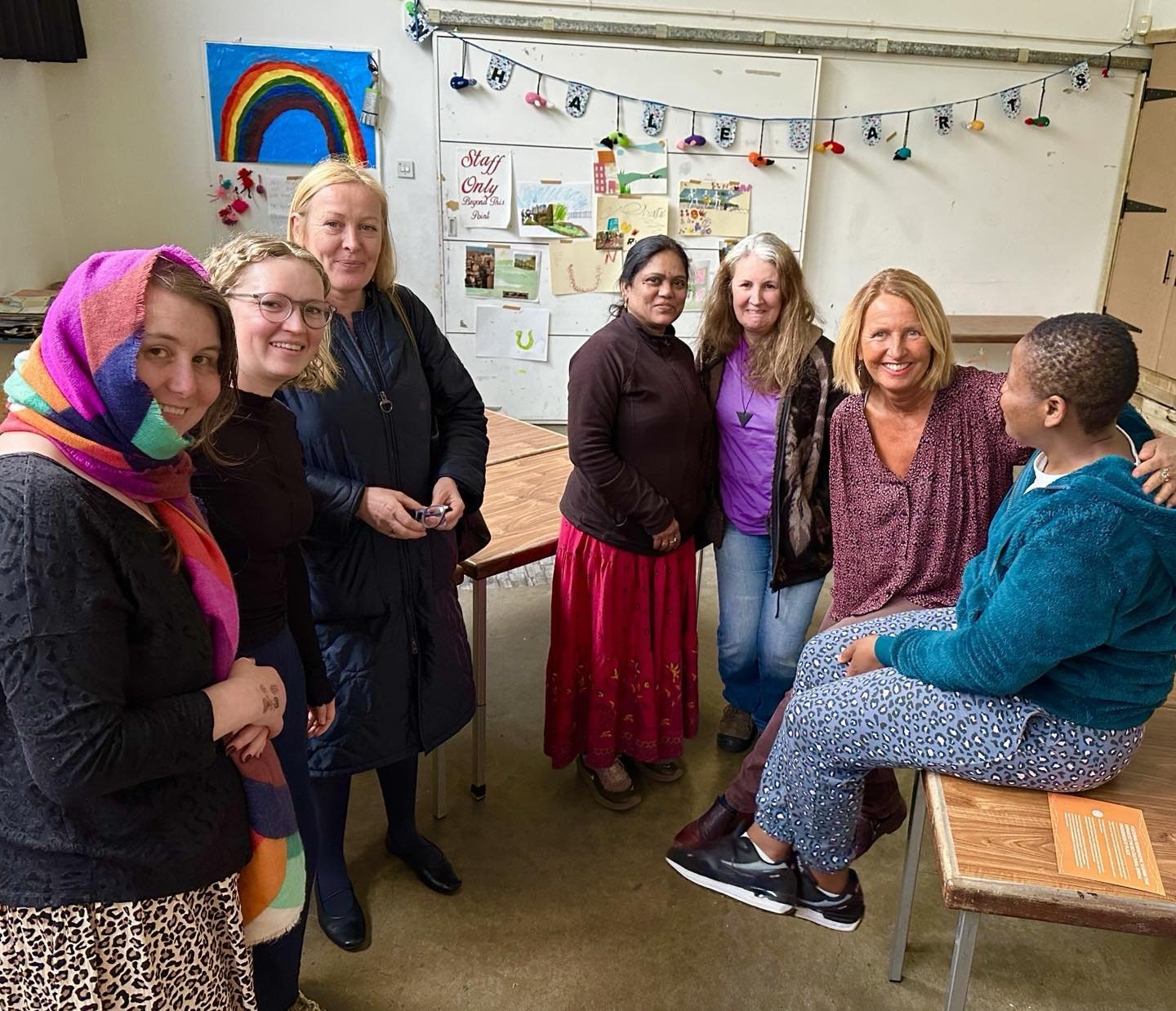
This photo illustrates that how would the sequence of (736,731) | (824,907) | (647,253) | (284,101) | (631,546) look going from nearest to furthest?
(824,907), (647,253), (631,546), (736,731), (284,101)

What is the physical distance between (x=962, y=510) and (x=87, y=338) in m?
1.64

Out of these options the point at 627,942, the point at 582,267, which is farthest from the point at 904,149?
the point at 627,942

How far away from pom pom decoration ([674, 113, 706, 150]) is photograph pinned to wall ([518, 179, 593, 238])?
478 mm

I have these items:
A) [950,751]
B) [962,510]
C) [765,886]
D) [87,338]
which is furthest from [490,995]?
[87,338]

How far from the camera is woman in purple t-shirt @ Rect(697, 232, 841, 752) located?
2279 mm

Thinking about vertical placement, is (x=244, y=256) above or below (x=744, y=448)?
above

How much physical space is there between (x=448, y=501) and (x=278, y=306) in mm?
567

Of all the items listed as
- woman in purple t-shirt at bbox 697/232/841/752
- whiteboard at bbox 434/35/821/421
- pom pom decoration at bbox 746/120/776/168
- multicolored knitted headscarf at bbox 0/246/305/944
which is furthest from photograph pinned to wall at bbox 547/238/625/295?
multicolored knitted headscarf at bbox 0/246/305/944

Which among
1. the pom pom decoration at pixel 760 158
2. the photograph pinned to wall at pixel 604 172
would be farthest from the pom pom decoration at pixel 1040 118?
the photograph pinned to wall at pixel 604 172

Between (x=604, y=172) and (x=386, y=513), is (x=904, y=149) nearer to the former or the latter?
(x=604, y=172)

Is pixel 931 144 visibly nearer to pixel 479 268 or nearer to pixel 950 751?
pixel 479 268

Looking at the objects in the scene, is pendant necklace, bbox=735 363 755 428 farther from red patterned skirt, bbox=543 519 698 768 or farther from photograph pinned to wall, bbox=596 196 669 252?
photograph pinned to wall, bbox=596 196 669 252

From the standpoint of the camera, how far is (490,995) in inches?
74.5

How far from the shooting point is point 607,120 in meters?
4.43
